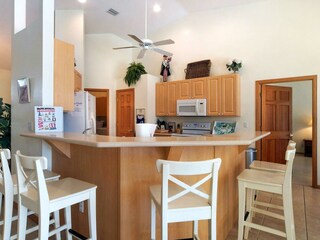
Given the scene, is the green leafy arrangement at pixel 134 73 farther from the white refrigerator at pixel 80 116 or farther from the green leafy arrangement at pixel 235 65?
the green leafy arrangement at pixel 235 65

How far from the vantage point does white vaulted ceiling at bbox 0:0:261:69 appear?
15.1 ft

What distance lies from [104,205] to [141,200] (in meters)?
0.34

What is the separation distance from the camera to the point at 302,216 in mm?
2805

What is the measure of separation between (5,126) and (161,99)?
337 centimetres

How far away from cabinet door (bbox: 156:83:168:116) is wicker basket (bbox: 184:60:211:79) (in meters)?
0.68

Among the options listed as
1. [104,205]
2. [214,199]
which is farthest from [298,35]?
[104,205]

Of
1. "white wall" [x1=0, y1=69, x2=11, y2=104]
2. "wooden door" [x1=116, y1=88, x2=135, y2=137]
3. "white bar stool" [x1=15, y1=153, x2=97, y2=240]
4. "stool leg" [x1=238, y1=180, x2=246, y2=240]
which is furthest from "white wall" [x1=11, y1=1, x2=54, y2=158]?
"white wall" [x1=0, y1=69, x2=11, y2=104]

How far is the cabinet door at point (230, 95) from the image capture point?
14.9 feet

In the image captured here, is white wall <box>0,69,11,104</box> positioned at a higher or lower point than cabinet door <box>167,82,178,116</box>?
higher

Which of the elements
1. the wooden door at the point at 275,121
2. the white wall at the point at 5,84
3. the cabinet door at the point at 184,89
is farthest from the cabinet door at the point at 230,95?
the white wall at the point at 5,84

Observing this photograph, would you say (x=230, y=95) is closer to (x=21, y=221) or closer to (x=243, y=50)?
(x=243, y=50)

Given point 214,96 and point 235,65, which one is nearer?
point 235,65

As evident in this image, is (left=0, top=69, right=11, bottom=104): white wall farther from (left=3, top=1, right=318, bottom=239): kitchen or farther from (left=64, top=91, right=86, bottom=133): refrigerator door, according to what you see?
(left=64, top=91, right=86, bottom=133): refrigerator door

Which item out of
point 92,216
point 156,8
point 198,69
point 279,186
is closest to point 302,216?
point 279,186
